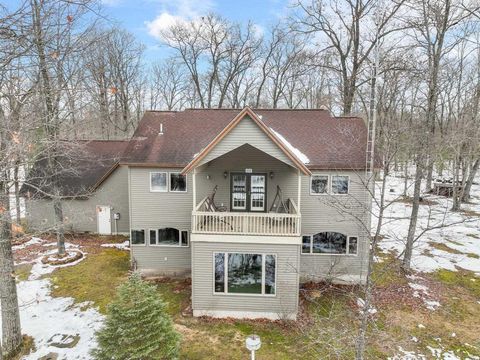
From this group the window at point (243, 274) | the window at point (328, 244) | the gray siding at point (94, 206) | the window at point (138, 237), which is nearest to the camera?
the window at point (243, 274)

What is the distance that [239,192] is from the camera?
13.5m

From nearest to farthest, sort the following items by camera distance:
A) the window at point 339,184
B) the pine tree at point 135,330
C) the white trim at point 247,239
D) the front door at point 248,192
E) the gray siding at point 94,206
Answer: the pine tree at point 135,330
the white trim at point 247,239
the window at point 339,184
the front door at point 248,192
the gray siding at point 94,206

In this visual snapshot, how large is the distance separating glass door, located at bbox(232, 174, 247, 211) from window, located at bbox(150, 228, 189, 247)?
2725 mm

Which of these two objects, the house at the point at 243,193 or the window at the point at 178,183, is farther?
the window at the point at 178,183

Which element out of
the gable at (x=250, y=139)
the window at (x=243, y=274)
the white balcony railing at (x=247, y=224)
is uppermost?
the gable at (x=250, y=139)

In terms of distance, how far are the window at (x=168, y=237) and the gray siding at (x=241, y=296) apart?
3276mm

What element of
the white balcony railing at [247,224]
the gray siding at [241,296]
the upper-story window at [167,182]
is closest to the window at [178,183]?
the upper-story window at [167,182]

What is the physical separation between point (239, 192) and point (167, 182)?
10.7 feet

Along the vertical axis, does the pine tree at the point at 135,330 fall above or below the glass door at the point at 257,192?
below

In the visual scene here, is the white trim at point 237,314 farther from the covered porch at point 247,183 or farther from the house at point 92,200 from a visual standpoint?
the house at point 92,200

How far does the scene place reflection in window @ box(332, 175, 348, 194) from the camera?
1291 cm

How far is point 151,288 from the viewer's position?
26.0 ft

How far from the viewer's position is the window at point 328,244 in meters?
13.2

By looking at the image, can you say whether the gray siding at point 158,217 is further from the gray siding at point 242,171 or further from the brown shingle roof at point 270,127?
the brown shingle roof at point 270,127
